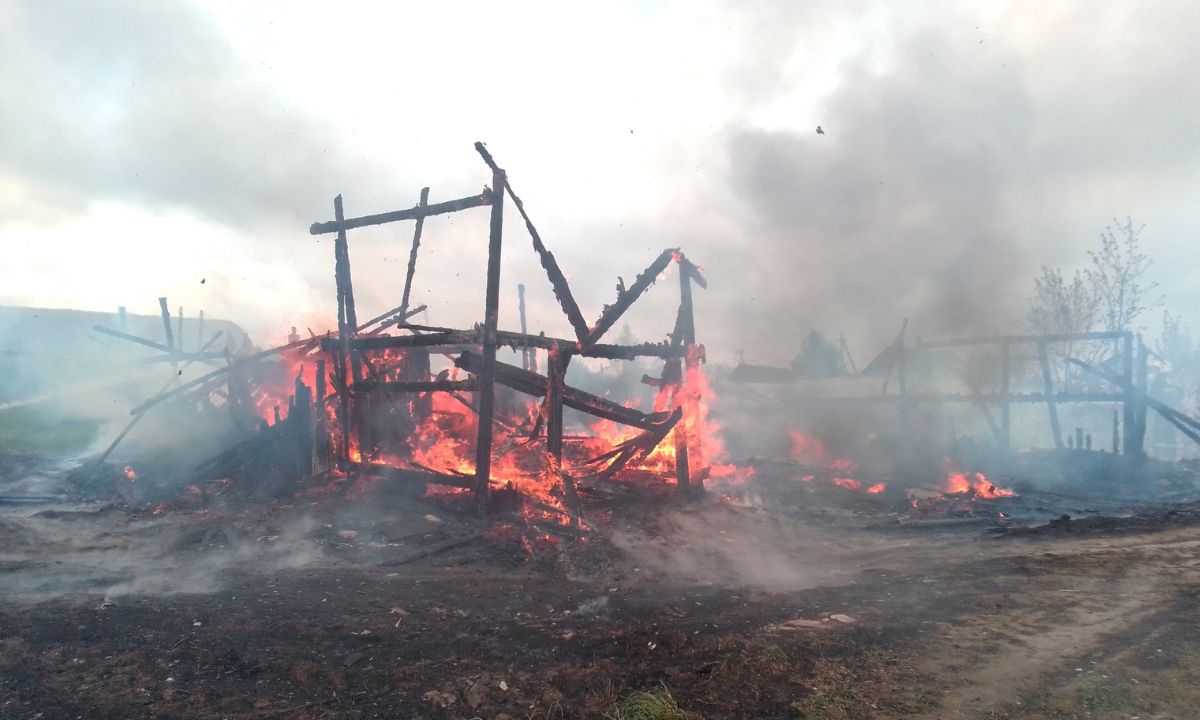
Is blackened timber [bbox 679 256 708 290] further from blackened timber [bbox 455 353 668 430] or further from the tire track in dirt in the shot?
the tire track in dirt

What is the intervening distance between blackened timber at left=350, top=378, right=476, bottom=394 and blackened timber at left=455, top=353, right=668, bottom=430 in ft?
0.97

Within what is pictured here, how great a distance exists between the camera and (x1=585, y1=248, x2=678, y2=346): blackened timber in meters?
A: 12.2

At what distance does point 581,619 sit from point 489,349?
539 centimetres

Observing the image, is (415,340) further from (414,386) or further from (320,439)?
(320,439)

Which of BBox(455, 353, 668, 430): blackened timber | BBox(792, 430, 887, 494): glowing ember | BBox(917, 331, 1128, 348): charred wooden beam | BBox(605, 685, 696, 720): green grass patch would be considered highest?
BBox(917, 331, 1128, 348): charred wooden beam

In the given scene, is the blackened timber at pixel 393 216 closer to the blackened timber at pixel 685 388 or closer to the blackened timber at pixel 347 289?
the blackened timber at pixel 347 289

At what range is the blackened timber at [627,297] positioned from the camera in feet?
40.1

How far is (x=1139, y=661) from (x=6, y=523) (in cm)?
1667

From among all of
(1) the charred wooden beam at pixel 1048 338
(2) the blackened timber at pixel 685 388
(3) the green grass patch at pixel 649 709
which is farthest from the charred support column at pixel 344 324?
(1) the charred wooden beam at pixel 1048 338

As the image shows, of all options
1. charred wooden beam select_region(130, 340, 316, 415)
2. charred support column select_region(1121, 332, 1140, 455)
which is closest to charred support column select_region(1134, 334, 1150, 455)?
charred support column select_region(1121, 332, 1140, 455)

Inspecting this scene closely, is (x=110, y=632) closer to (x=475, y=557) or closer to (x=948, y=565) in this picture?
(x=475, y=557)

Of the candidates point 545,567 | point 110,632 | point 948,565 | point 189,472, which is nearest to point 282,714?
point 110,632

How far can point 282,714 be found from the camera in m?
4.91

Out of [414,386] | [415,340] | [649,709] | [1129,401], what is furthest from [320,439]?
[1129,401]
